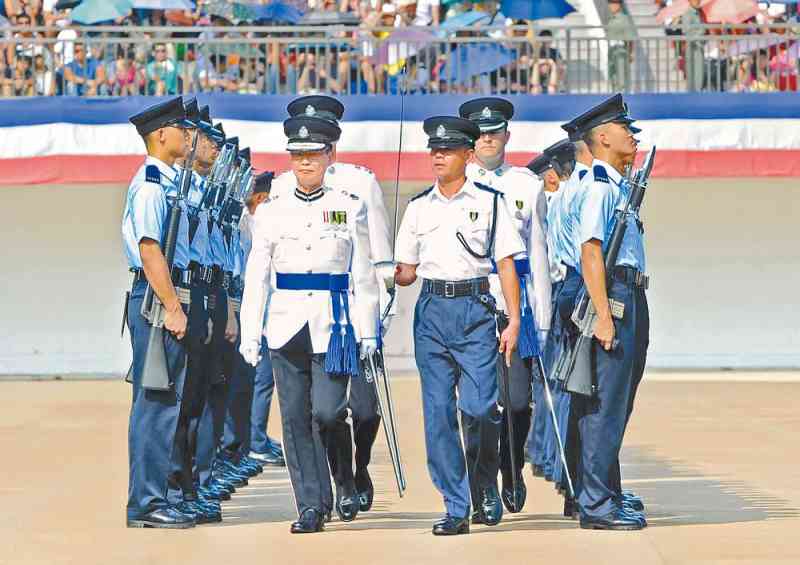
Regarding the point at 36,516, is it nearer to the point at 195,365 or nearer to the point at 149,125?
the point at 195,365

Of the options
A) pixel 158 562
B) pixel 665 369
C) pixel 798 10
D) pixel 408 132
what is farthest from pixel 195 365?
pixel 798 10

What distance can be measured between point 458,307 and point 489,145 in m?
1.74

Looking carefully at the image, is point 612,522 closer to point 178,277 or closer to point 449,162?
point 449,162

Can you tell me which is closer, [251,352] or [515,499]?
[251,352]

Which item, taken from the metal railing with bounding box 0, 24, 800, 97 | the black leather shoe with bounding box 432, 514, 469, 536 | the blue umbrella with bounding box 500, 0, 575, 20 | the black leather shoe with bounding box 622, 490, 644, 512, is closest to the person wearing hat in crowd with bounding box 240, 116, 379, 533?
the black leather shoe with bounding box 432, 514, 469, 536

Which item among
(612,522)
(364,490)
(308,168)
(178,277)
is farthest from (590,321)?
(178,277)

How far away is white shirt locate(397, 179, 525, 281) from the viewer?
9.82 meters

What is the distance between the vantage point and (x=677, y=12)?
23.0 meters

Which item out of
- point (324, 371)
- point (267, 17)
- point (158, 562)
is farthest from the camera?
point (267, 17)

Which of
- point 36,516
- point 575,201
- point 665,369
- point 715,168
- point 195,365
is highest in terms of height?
point 575,201

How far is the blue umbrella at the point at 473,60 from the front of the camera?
21.2 metres

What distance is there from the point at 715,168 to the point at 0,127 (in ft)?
24.3

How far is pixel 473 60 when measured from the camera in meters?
21.3

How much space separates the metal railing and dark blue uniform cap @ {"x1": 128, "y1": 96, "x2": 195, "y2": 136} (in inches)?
442
